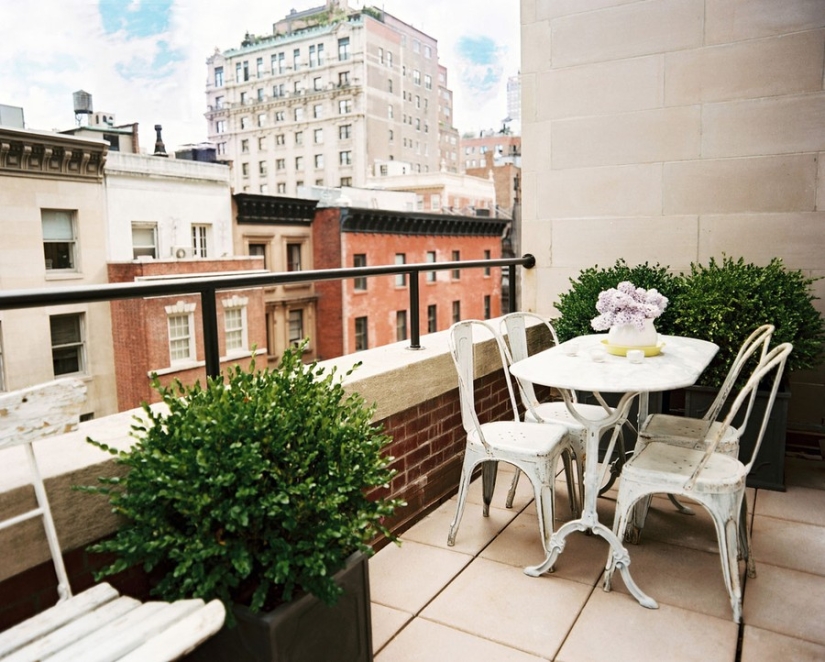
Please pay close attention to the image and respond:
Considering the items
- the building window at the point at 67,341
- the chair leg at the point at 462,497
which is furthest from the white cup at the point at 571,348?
the building window at the point at 67,341

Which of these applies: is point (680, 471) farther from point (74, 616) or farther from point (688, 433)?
point (74, 616)

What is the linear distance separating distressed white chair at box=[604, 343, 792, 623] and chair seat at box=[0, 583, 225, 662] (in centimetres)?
147

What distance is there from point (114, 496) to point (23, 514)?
174 mm

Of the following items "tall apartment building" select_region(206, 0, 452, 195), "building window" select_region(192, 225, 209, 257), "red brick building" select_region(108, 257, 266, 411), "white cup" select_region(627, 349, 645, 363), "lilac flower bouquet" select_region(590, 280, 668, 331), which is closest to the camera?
"white cup" select_region(627, 349, 645, 363)

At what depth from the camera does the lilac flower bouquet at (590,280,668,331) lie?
2.70m

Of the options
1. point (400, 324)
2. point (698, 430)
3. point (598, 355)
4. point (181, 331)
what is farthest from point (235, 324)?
point (698, 430)

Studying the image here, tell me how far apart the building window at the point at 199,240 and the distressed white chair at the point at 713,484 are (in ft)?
106

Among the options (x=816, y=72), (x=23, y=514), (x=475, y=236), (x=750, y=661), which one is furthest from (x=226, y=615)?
(x=475, y=236)

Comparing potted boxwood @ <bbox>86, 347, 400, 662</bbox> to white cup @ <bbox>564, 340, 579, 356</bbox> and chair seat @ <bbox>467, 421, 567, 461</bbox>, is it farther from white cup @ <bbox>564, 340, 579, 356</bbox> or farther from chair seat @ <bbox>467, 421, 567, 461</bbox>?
white cup @ <bbox>564, 340, 579, 356</bbox>

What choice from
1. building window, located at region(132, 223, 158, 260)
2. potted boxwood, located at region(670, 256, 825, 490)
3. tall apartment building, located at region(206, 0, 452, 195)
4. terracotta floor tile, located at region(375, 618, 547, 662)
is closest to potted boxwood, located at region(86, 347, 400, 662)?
terracotta floor tile, located at region(375, 618, 547, 662)

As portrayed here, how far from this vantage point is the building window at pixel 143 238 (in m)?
31.6

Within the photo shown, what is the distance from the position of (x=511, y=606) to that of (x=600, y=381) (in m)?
0.81

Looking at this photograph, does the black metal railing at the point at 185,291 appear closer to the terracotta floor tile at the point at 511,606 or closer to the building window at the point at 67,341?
the terracotta floor tile at the point at 511,606

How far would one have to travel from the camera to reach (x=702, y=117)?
12.8 feet
